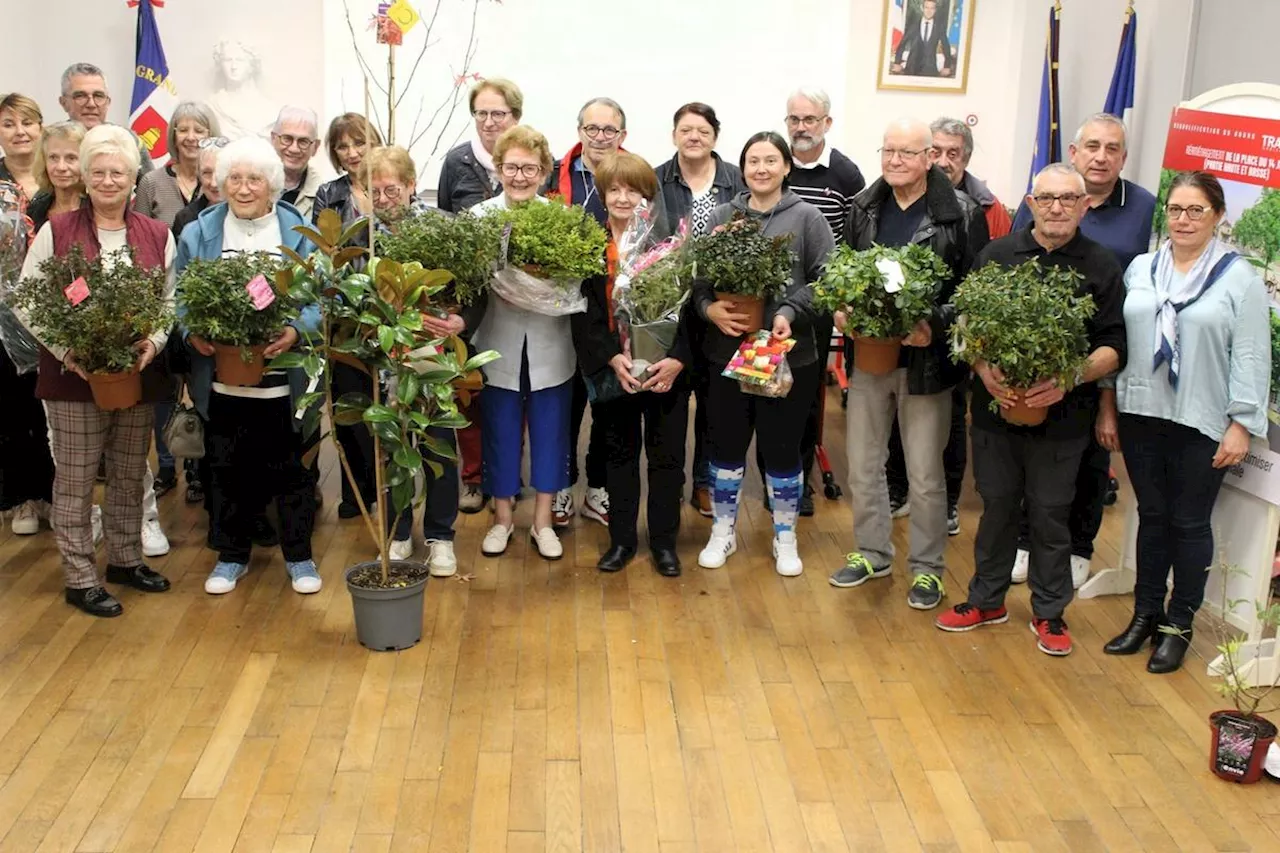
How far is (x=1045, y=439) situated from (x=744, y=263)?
113cm

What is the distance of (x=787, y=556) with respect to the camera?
4816 mm

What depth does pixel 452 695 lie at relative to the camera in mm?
3791

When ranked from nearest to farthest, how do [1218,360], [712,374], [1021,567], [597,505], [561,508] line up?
[1218,360] → [712,374] → [1021,567] → [561,508] → [597,505]

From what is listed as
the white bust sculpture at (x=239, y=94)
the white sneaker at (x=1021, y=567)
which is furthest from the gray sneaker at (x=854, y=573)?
the white bust sculpture at (x=239, y=94)

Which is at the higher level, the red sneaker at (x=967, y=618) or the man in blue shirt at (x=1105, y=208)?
the man in blue shirt at (x=1105, y=208)

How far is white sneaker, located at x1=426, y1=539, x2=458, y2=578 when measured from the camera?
4.69 metres

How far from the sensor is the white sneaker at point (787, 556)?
4777 mm

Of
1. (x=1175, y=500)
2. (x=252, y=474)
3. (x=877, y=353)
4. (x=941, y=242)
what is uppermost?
(x=941, y=242)

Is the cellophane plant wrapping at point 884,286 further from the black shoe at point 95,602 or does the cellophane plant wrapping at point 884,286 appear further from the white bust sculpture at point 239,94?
the white bust sculpture at point 239,94

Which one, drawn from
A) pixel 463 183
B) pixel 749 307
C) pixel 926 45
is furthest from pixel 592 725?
pixel 926 45

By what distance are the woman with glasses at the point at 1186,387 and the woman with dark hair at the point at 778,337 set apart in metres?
1.06

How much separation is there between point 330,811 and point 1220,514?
9.59ft

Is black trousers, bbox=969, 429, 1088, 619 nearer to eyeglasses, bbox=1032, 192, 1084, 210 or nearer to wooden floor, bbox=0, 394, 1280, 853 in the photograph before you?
wooden floor, bbox=0, 394, 1280, 853

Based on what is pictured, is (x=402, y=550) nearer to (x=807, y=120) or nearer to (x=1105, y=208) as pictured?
(x=807, y=120)
